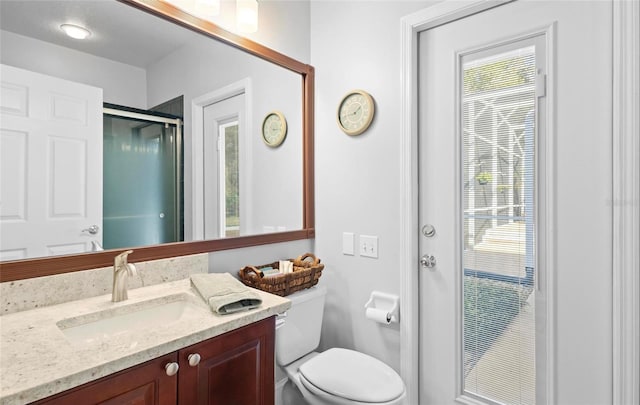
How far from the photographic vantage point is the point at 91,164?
4.08ft

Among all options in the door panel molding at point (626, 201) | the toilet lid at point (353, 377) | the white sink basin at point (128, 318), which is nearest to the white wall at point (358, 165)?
the toilet lid at point (353, 377)

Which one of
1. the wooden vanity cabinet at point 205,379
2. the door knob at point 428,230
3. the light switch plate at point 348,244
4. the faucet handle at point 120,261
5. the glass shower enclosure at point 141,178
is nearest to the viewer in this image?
the wooden vanity cabinet at point 205,379

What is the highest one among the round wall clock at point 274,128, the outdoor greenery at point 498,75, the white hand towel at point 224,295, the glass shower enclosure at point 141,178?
the outdoor greenery at point 498,75

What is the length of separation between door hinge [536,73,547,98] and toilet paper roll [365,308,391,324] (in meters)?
1.17

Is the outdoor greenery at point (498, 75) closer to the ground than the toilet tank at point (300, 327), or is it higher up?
higher up

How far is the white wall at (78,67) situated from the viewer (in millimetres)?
1103

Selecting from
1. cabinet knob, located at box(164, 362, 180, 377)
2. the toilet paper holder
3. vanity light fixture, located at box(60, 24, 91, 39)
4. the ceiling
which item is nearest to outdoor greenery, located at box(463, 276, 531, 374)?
the toilet paper holder

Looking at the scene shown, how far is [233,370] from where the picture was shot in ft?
3.56

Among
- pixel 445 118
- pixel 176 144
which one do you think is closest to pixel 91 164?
pixel 176 144

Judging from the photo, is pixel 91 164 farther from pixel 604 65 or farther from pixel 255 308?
pixel 604 65

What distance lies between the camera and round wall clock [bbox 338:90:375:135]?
1.84 meters

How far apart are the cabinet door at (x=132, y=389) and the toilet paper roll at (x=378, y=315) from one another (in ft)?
3.37

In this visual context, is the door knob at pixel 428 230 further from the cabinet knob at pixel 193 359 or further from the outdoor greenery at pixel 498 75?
the cabinet knob at pixel 193 359

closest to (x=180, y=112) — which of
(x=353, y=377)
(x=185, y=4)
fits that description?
(x=185, y=4)
